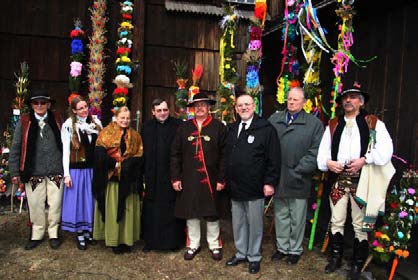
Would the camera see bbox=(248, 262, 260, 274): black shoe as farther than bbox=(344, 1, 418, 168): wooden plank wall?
No

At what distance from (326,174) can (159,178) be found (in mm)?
1915

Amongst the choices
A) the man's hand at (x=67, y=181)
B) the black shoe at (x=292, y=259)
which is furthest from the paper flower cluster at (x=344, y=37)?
the man's hand at (x=67, y=181)

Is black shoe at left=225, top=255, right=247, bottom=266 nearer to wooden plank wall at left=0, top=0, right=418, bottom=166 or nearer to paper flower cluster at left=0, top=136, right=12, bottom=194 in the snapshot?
wooden plank wall at left=0, top=0, right=418, bottom=166

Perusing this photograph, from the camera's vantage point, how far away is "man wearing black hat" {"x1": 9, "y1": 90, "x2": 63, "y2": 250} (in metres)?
4.05

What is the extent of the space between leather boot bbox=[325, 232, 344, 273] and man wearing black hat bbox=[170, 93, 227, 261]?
118 centimetres

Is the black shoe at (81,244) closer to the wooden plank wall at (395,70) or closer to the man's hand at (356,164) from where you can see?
the man's hand at (356,164)

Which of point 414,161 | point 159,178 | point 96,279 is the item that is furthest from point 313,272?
point 96,279

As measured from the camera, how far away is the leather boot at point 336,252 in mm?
3691

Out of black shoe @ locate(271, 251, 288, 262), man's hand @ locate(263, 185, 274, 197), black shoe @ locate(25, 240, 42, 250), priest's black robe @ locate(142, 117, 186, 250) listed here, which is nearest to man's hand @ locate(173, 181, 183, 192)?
priest's black robe @ locate(142, 117, 186, 250)

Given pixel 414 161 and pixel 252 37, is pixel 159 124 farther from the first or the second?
pixel 414 161

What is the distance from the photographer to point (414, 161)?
12.4 feet

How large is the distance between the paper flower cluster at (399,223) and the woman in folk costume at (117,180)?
8.31 ft

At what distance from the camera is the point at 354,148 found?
3.46 m

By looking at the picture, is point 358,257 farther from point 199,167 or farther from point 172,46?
point 172,46
